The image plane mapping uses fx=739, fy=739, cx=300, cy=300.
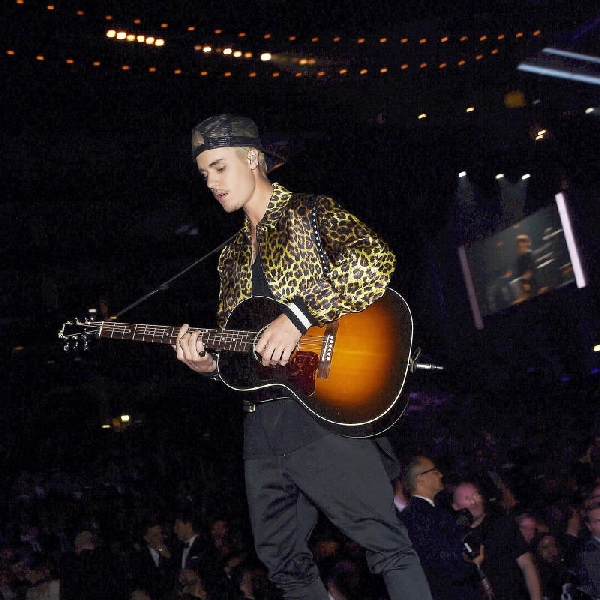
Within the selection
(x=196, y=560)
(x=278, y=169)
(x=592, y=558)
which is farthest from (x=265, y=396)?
(x=278, y=169)

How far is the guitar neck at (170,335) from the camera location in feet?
10.9

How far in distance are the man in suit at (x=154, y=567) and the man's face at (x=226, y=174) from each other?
20.2 feet

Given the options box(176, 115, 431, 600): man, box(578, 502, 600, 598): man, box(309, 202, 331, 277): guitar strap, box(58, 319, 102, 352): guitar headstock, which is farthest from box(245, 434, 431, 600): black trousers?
box(578, 502, 600, 598): man

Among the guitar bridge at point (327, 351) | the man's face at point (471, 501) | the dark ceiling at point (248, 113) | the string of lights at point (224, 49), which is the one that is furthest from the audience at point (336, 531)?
the string of lights at point (224, 49)

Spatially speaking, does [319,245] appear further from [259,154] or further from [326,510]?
[326,510]

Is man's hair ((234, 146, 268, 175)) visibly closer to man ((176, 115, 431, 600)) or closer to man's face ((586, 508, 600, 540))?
man ((176, 115, 431, 600))

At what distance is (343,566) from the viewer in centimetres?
785

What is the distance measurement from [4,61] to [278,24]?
276cm

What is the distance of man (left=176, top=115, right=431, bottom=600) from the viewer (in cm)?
312

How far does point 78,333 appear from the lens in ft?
12.2

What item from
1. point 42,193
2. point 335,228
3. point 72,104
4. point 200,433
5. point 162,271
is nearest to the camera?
point 335,228

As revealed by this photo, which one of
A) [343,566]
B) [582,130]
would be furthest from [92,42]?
[582,130]

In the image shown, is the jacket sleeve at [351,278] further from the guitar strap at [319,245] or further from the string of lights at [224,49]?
the string of lights at [224,49]

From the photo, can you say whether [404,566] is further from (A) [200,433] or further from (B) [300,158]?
(A) [200,433]
